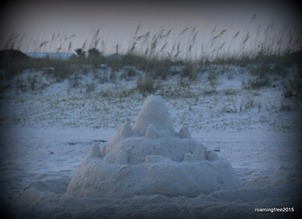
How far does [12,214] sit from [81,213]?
2.78 feet

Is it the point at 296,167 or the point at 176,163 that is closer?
the point at 176,163

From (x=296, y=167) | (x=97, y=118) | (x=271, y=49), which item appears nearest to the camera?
(x=296, y=167)

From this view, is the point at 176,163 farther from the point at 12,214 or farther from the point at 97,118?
the point at 97,118

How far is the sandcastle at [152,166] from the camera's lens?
5781 mm

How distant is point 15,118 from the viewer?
1289 centimetres

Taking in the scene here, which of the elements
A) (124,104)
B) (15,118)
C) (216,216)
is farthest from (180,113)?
(216,216)

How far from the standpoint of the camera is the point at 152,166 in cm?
579

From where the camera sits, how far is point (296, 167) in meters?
Answer: 8.44

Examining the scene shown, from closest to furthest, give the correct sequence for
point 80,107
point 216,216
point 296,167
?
point 216,216 → point 296,167 → point 80,107

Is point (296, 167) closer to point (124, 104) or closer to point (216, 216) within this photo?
point (216, 216)

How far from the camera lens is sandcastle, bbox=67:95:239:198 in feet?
19.0

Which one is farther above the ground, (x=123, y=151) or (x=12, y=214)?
(x=123, y=151)

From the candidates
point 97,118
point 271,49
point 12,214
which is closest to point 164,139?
point 12,214

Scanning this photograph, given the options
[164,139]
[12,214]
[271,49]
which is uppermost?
[271,49]
